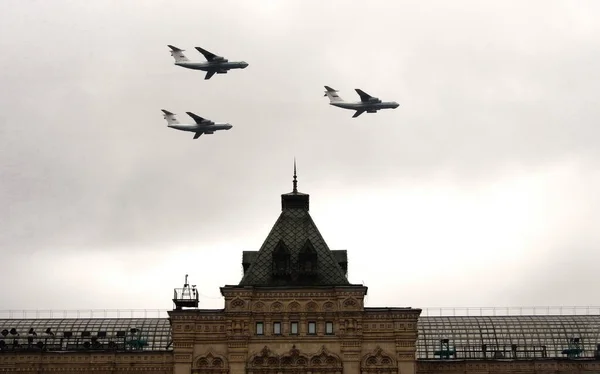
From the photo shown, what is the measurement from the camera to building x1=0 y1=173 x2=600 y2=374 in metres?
109

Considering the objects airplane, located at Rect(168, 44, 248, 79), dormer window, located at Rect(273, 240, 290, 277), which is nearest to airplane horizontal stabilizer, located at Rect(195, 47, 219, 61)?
airplane, located at Rect(168, 44, 248, 79)

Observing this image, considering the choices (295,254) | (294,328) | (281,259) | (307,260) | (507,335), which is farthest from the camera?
(507,335)

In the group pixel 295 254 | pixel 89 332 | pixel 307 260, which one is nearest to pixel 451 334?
pixel 307 260

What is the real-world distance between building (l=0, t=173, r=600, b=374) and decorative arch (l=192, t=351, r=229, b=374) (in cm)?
9

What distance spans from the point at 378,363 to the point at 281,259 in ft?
44.5

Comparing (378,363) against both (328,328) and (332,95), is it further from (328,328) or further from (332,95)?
(332,95)

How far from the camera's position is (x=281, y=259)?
112 meters

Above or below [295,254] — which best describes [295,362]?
below

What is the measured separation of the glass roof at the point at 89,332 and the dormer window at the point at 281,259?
1916cm

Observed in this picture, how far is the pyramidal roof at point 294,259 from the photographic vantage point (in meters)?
111

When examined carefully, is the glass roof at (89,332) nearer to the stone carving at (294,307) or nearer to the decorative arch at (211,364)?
the decorative arch at (211,364)

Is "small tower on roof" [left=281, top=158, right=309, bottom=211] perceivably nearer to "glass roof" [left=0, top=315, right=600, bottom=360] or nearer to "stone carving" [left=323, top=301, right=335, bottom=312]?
"stone carving" [left=323, top=301, right=335, bottom=312]

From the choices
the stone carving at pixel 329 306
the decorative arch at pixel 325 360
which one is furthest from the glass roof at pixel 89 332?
the stone carving at pixel 329 306

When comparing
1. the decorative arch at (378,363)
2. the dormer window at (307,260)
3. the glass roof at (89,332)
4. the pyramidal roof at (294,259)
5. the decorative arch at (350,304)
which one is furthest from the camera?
the glass roof at (89,332)
